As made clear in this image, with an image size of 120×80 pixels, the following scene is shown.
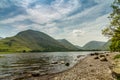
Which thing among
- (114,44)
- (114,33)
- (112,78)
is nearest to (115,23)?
(114,33)

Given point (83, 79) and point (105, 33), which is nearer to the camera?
point (83, 79)

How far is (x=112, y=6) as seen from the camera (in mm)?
44656

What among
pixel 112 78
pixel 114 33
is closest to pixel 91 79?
pixel 112 78

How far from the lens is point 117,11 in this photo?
4516 centimetres

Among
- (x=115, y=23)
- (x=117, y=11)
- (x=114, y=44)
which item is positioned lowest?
(x=114, y=44)

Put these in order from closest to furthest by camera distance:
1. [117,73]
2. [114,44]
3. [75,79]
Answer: [117,73] < [75,79] < [114,44]

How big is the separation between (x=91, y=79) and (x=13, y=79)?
20710 millimetres

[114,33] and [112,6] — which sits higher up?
[112,6]

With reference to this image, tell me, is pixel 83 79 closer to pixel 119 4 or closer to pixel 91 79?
pixel 91 79

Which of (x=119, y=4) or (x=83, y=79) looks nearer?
(x=83, y=79)

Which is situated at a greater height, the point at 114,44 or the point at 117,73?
the point at 114,44

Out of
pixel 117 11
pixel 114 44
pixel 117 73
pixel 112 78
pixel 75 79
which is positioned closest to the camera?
pixel 117 73

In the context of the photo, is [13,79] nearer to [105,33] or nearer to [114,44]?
[105,33]

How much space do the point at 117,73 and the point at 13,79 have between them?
82.7ft
